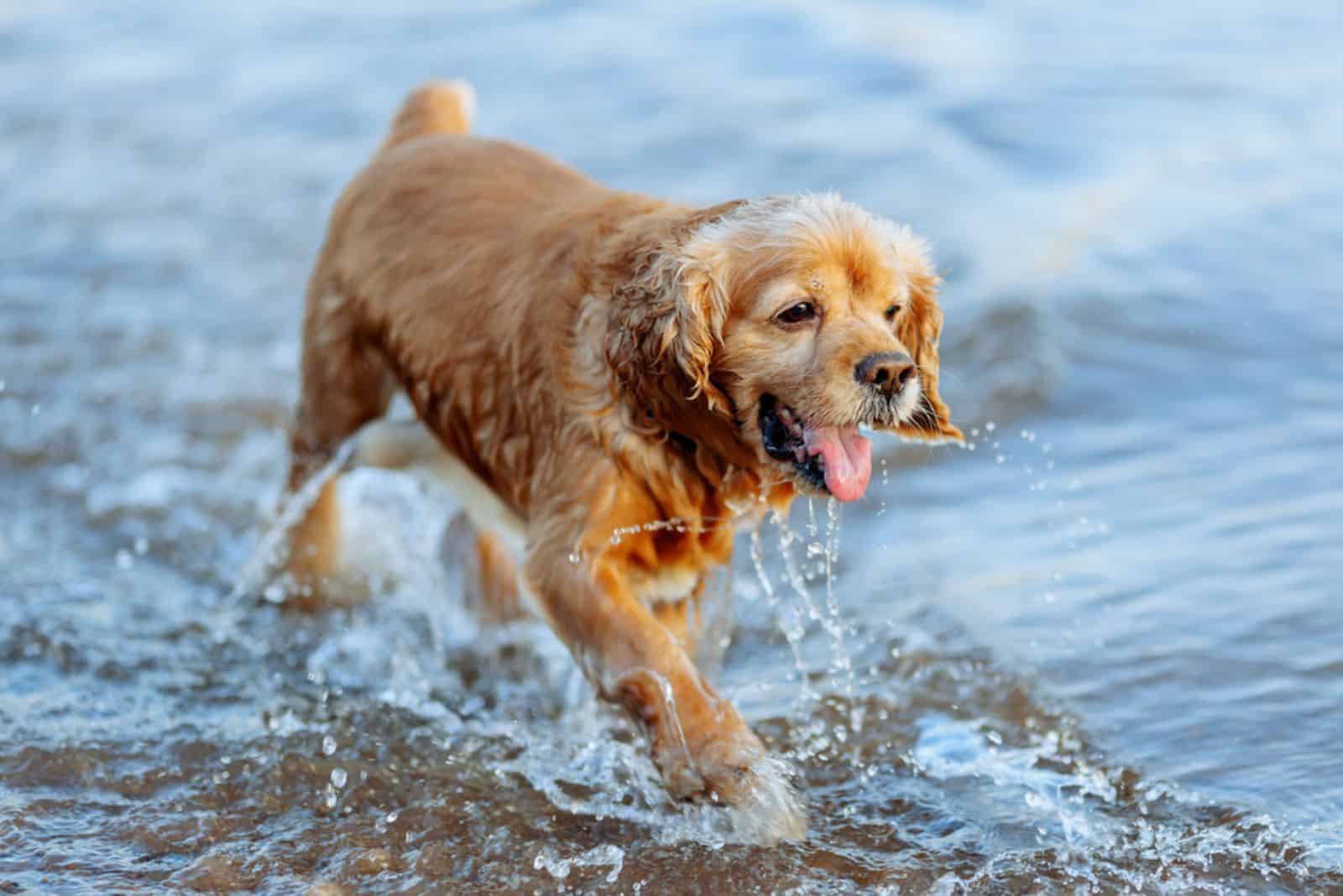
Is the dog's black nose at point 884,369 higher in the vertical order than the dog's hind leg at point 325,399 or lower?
higher

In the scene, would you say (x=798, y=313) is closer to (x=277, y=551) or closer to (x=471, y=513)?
(x=471, y=513)

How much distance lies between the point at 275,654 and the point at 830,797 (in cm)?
202

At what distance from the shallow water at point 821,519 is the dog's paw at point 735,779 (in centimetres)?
7

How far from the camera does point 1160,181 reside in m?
9.16

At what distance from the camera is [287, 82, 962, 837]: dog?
13.3ft

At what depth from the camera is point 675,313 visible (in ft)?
13.3

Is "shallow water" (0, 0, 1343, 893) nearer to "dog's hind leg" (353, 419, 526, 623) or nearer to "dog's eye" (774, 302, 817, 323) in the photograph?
"dog's hind leg" (353, 419, 526, 623)

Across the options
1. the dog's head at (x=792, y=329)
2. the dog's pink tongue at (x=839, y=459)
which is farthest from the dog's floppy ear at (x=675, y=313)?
the dog's pink tongue at (x=839, y=459)

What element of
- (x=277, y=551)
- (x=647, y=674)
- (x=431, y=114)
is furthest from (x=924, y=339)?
(x=277, y=551)

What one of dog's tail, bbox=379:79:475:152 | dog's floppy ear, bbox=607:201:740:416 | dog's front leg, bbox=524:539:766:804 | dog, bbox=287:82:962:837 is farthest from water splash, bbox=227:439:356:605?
dog's floppy ear, bbox=607:201:740:416

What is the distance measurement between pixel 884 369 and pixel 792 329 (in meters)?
0.30

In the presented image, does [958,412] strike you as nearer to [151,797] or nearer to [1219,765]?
[1219,765]

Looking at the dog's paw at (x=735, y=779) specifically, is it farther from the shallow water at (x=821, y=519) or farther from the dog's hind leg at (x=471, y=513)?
the dog's hind leg at (x=471, y=513)

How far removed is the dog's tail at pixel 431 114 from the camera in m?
6.01
